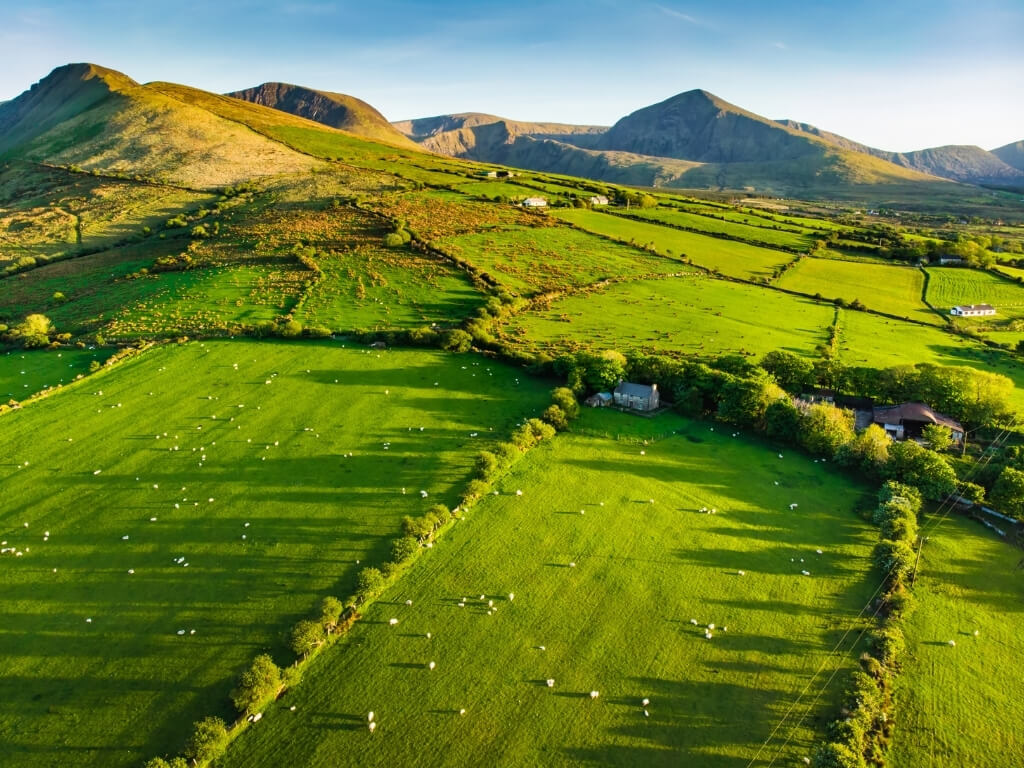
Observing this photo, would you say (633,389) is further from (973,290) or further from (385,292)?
(973,290)

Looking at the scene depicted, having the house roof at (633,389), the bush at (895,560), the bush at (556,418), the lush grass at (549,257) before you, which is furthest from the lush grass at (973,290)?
the bush at (556,418)

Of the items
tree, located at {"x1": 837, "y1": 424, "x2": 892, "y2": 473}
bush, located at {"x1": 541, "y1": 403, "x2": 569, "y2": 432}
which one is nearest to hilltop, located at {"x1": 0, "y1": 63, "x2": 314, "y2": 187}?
bush, located at {"x1": 541, "y1": 403, "x2": 569, "y2": 432}

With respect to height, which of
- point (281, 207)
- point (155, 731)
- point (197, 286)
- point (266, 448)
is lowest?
point (155, 731)

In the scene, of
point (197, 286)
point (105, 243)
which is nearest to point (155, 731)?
point (197, 286)

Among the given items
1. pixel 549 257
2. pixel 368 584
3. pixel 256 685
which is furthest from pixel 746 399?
pixel 549 257

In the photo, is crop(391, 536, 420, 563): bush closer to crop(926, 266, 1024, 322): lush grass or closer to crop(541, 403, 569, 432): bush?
crop(541, 403, 569, 432): bush

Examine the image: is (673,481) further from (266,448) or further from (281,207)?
(281,207)

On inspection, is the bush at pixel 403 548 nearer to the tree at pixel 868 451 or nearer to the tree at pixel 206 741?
the tree at pixel 206 741
